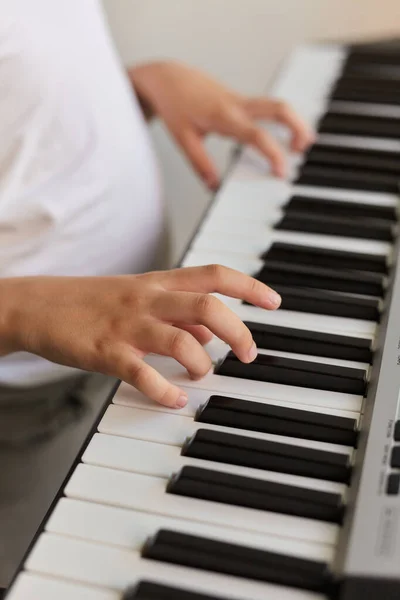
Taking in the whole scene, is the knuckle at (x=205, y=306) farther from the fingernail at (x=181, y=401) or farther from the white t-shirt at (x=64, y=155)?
the white t-shirt at (x=64, y=155)

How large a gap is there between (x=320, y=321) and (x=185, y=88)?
1.94 ft

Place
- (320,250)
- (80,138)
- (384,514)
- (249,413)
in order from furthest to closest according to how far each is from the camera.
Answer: (80,138) < (320,250) < (249,413) < (384,514)

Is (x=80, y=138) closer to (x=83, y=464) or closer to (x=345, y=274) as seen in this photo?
(x=345, y=274)

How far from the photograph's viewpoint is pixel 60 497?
1.92 ft

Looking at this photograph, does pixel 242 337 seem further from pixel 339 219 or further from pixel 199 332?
pixel 339 219

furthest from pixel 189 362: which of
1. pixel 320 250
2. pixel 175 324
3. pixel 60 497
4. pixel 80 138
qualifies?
pixel 80 138

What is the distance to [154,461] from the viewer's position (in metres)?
0.61

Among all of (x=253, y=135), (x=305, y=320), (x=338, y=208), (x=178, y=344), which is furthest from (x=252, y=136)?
(x=178, y=344)

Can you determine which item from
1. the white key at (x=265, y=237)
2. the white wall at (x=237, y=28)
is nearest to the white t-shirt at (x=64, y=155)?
the white key at (x=265, y=237)

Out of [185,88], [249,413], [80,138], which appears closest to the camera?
[249,413]

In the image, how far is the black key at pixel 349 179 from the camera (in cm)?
99

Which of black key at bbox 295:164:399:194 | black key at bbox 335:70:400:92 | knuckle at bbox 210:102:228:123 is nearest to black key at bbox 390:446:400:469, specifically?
black key at bbox 295:164:399:194

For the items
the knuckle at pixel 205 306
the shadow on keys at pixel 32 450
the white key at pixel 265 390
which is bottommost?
the shadow on keys at pixel 32 450

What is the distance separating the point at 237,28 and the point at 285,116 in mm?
702
